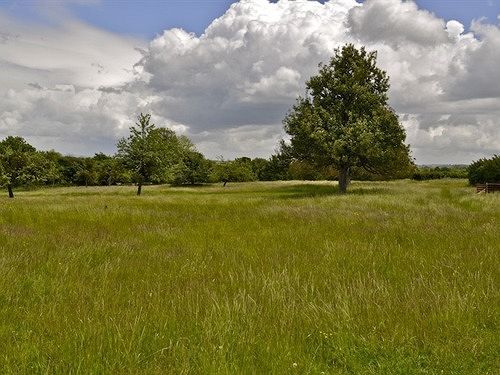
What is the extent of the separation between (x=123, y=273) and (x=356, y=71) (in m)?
37.9

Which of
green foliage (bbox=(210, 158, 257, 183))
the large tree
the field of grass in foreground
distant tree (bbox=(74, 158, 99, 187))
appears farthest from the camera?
distant tree (bbox=(74, 158, 99, 187))

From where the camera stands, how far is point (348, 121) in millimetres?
39719

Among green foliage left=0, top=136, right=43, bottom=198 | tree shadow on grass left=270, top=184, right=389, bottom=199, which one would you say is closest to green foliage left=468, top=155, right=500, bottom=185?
tree shadow on grass left=270, top=184, right=389, bottom=199

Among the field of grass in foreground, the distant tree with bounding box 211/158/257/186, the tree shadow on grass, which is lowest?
the tree shadow on grass

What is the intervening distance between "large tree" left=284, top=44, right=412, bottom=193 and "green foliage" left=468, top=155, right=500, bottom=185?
15755 millimetres

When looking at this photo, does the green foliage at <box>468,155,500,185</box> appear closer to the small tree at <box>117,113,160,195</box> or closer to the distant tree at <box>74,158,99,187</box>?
the small tree at <box>117,113,160,195</box>

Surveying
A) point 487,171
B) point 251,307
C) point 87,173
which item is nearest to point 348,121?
point 487,171

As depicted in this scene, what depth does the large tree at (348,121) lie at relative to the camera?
37312 millimetres

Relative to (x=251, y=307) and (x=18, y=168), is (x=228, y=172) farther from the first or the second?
(x=251, y=307)

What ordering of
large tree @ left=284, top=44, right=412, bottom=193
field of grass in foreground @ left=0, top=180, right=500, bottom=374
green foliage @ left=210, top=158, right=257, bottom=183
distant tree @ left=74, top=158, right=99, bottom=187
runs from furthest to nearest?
distant tree @ left=74, top=158, right=99, bottom=187 < green foliage @ left=210, top=158, right=257, bottom=183 < large tree @ left=284, top=44, right=412, bottom=193 < field of grass in foreground @ left=0, top=180, right=500, bottom=374

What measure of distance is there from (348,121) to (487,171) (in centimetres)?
2415

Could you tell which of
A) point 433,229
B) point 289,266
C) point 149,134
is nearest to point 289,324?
point 289,266

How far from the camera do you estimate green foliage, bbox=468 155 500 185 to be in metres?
49.4

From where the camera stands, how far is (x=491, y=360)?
3.82 m
